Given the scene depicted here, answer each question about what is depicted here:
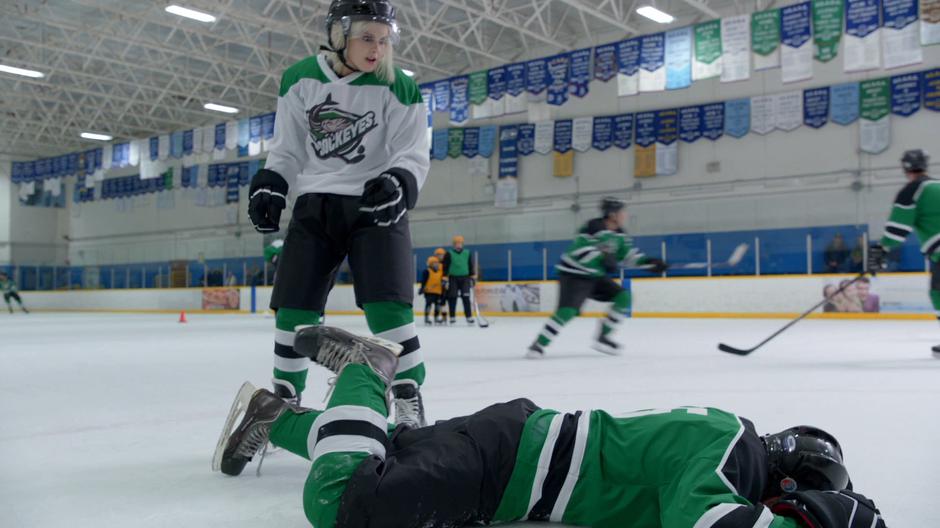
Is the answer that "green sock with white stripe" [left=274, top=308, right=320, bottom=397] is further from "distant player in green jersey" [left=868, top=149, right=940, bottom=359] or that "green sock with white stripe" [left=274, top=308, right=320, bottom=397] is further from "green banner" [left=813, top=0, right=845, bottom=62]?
"green banner" [left=813, top=0, right=845, bottom=62]

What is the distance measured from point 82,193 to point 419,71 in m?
12.1

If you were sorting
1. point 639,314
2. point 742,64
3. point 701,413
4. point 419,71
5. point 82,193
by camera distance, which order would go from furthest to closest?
1. point 82,193
2. point 419,71
3. point 639,314
4. point 742,64
5. point 701,413

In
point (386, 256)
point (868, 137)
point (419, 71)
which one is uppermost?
point (419, 71)

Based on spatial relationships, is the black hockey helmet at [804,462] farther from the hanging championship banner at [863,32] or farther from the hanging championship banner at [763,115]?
the hanging championship banner at [763,115]

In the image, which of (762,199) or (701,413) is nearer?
(701,413)

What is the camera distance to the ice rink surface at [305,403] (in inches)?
64.7

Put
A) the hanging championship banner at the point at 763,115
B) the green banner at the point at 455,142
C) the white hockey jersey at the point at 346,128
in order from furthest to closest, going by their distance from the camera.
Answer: the green banner at the point at 455,142
the hanging championship banner at the point at 763,115
the white hockey jersey at the point at 346,128

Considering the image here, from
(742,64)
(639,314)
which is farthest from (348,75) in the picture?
(639,314)

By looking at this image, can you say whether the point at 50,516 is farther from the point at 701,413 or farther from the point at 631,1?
the point at 631,1

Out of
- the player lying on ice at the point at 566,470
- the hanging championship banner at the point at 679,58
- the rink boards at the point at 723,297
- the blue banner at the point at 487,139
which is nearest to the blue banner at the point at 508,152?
the blue banner at the point at 487,139

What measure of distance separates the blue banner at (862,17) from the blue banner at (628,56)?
3.18 metres

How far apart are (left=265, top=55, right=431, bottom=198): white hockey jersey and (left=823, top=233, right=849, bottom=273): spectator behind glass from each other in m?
11.3

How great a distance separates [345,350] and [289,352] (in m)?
0.60

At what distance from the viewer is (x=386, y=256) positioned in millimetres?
2137
